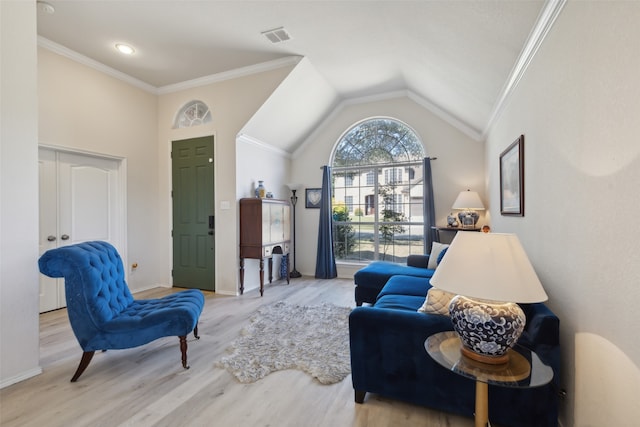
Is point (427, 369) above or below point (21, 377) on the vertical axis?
above

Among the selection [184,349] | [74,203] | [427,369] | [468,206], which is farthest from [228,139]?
[427,369]

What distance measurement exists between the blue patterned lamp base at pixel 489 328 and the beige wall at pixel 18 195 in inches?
113

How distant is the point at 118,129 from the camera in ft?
13.8

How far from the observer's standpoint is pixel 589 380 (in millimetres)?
1313

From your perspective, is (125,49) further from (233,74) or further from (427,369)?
(427,369)

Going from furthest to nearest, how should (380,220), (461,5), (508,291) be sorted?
(380,220) → (461,5) → (508,291)

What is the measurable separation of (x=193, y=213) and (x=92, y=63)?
2.30 meters

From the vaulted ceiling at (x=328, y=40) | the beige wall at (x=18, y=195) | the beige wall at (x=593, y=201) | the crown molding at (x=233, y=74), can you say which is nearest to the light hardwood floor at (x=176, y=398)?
the beige wall at (x=18, y=195)

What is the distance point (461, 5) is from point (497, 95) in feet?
3.96

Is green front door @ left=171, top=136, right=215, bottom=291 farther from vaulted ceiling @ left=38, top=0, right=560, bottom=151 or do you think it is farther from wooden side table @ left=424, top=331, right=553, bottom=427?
wooden side table @ left=424, top=331, right=553, bottom=427

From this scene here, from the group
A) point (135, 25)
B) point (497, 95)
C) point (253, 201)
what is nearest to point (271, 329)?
→ point (253, 201)

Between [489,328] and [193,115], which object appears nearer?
[489,328]

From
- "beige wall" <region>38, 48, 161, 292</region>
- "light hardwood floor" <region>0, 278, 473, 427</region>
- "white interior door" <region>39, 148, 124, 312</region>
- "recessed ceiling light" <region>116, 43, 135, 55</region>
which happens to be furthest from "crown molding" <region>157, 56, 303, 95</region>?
"light hardwood floor" <region>0, 278, 473, 427</region>

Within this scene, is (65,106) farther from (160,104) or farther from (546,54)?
(546,54)
